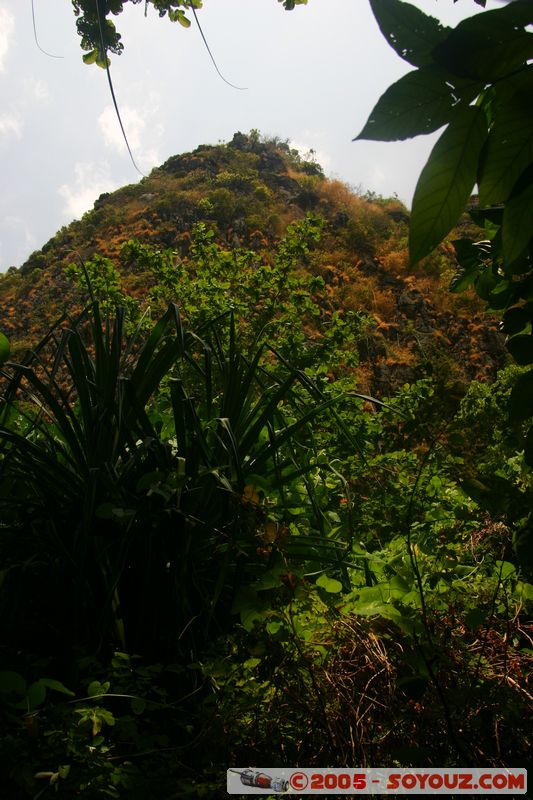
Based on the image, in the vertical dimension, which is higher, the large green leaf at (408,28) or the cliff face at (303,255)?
the cliff face at (303,255)

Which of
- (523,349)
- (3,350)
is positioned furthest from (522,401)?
(3,350)

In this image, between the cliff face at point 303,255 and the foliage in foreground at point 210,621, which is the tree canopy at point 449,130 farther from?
the cliff face at point 303,255

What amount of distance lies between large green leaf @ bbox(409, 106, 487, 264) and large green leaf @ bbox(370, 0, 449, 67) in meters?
0.05

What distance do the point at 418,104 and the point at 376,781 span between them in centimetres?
79

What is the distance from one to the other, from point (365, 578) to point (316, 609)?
0.44 m

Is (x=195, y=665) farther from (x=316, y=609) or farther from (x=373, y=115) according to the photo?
(x=373, y=115)

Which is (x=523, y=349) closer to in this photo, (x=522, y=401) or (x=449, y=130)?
(x=522, y=401)

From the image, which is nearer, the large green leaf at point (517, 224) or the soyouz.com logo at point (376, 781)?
the large green leaf at point (517, 224)

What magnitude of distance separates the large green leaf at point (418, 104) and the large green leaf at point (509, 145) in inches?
1.0

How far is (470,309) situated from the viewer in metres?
14.9

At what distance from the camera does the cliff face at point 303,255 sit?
13359mm

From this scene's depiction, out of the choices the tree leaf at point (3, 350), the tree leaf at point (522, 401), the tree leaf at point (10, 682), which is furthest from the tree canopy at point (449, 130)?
the tree leaf at point (3, 350)

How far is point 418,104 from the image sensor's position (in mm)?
361

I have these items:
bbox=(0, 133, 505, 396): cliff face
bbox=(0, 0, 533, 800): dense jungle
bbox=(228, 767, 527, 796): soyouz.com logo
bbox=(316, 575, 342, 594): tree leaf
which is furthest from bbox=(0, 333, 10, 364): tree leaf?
bbox=(0, 133, 505, 396): cliff face
